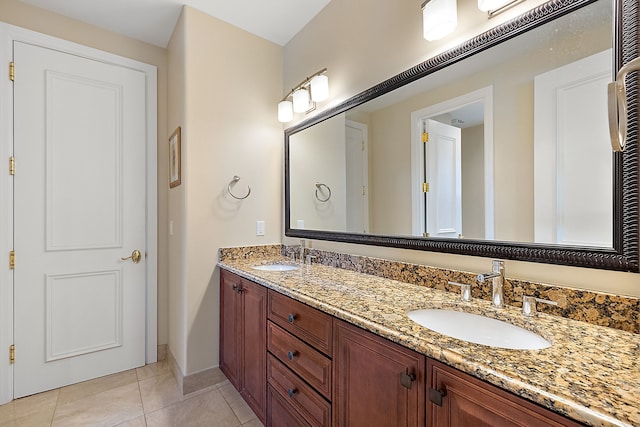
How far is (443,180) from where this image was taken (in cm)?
134

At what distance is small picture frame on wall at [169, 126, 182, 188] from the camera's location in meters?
2.15

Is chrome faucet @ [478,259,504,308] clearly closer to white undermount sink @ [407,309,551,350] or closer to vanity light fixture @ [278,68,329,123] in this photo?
white undermount sink @ [407,309,551,350]

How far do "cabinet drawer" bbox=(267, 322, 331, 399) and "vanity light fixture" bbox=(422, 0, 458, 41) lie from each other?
1401mm

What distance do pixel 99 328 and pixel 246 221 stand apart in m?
1.36

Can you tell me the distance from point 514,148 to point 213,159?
180 centimetres

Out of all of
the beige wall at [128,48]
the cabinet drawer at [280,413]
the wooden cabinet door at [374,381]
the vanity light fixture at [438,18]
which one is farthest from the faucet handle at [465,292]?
the beige wall at [128,48]

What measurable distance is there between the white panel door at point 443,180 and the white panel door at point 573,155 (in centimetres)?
29

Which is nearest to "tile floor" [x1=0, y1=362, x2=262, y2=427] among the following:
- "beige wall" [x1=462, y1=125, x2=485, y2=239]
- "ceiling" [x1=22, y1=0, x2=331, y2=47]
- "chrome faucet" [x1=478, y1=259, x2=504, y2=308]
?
"chrome faucet" [x1=478, y1=259, x2=504, y2=308]

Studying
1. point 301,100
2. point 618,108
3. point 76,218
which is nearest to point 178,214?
point 76,218

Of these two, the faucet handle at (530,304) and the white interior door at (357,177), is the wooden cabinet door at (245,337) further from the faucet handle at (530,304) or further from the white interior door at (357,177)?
the faucet handle at (530,304)

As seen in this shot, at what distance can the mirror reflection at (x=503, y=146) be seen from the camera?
914 millimetres

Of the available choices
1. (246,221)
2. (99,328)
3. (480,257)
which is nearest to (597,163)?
(480,257)

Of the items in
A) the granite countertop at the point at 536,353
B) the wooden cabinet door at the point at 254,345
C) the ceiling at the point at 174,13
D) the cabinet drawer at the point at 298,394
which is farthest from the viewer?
the ceiling at the point at 174,13

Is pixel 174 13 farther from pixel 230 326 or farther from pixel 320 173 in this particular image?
pixel 230 326
